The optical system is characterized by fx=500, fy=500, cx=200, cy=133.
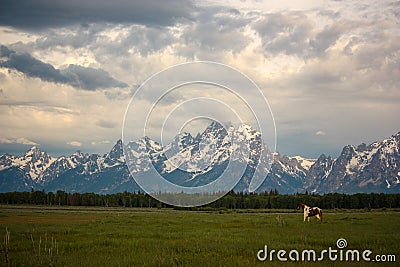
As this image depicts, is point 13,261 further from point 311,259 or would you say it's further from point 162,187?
point 162,187

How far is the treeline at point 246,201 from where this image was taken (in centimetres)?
14193

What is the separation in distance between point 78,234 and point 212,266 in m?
16.6

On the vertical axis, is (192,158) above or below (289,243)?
above

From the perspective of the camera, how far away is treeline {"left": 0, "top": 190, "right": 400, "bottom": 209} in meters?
142

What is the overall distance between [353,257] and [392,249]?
3048 mm

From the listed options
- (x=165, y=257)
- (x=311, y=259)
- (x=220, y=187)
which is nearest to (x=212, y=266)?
(x=165, y=257)

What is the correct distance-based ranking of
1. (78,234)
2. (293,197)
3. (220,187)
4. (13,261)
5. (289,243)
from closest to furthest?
(13,261) → (289,243) → (78,234) → (220,187) → (293,197)

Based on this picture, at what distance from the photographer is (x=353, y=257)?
73.6ft

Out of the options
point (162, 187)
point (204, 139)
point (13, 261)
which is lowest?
point (13, 261)

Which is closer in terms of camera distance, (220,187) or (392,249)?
(392,249)

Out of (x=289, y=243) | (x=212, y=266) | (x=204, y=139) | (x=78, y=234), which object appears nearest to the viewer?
(x=212, y=266)

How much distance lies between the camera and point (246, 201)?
5994 inches

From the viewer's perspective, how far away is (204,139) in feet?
192

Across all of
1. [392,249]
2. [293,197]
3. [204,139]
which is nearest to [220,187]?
[204,139]
